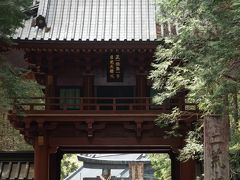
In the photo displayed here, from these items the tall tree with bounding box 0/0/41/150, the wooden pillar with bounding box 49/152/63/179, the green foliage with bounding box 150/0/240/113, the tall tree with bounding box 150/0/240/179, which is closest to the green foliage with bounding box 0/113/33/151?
the wooden pillar with bounding box 49/152/63/179

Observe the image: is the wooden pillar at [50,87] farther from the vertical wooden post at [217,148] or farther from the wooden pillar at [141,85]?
the vertical wooden post at [217,148]

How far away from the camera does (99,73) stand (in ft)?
55.6

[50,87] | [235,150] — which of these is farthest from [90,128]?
[235,150]

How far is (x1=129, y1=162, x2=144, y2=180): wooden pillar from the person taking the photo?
32.9m

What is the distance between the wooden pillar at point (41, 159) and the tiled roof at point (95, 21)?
3.80 meters

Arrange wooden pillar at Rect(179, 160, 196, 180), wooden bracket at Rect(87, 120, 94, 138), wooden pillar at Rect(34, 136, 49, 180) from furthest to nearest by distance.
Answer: wooden pillar at Rect(34, 136, 49, 180), wooden pillar at Rect(179, 160, 196, 180), wooden bracket at Rect(87, 120, 94, 138)

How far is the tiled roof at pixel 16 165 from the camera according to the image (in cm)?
1753

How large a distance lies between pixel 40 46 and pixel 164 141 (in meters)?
5.67

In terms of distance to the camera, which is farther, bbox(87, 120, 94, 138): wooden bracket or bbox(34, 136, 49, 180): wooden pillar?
bbox(34, 136, 49, 180): wooden pillar

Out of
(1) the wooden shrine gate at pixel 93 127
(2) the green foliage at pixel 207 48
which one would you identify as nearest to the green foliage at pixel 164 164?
(1) the wooden shrine gate at pixel 93 127

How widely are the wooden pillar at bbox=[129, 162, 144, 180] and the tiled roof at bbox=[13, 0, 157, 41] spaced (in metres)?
17.7

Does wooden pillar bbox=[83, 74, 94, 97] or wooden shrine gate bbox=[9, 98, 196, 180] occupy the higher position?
wooden pillar bbox=[83, 74, 94, 97]

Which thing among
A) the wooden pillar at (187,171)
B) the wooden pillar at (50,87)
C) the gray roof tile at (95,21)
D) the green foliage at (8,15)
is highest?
the gray roof tile at (95,21)

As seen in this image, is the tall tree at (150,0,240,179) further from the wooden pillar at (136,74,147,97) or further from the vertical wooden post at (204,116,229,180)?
the wooden pillar at (136,74,147,97)
